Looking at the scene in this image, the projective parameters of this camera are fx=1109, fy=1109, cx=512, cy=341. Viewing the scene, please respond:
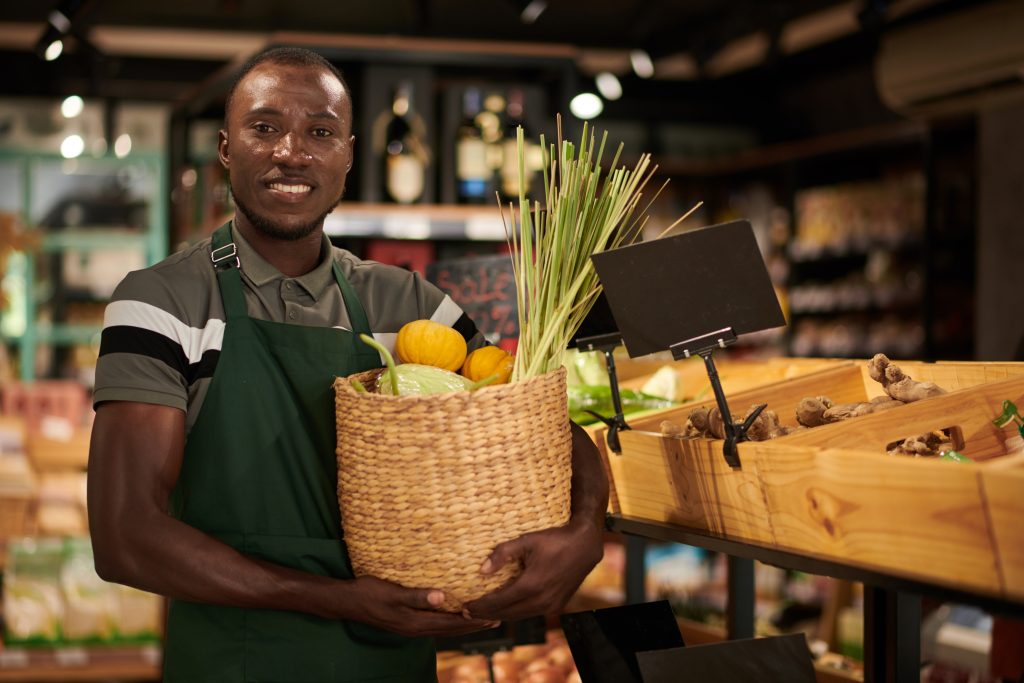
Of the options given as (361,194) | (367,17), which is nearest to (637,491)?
(361,194)

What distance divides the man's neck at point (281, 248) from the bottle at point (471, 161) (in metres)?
2.47

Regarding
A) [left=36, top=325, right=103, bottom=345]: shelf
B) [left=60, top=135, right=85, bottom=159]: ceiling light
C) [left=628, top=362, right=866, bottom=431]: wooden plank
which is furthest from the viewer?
[left=36, top=325, right=103, bottom=345]: shelf

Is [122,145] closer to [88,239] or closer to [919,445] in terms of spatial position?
[88,239]

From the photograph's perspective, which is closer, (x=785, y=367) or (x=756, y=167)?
(x=785, y=367)

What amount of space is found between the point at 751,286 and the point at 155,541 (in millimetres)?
900

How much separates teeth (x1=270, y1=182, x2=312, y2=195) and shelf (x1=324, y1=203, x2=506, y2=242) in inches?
85.9

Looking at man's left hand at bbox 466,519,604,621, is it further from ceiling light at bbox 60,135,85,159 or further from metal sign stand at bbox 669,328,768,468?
ceiling light at bbox 60,135,85,159

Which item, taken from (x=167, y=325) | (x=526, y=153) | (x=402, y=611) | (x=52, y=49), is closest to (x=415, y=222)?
(x=526, y=153)

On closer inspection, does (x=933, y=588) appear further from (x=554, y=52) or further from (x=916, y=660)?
(x=554, y=52)

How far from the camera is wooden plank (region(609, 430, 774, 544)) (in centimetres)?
166

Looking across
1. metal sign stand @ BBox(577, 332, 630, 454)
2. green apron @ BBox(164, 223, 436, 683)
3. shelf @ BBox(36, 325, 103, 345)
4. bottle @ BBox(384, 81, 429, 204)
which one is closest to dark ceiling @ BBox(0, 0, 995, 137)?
shelf @ BBox(36, 325, 103, 345)

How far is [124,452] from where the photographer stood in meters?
1.52

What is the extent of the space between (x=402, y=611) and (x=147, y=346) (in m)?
0.52

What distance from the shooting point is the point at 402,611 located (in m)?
1.51
